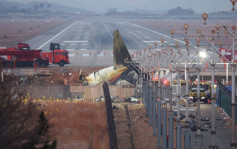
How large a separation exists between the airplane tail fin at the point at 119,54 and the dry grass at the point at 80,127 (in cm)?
2270

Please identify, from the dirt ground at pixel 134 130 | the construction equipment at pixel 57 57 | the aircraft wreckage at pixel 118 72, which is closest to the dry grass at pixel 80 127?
the dirt ground at pixel 134 130

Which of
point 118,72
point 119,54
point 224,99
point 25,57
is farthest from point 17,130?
point 25,57

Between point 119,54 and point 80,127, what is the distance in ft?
110

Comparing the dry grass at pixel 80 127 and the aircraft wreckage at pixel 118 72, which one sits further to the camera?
the aircraft wreckage at pixel 118 72

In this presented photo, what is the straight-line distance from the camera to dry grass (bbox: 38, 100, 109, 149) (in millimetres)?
22844

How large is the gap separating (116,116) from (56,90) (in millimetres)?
8785

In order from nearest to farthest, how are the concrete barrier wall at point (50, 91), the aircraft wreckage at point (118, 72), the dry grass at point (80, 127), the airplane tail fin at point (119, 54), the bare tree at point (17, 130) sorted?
the bare tree at point (17, 130) → the dry grass at point (80, 127) → the concrete barrier wall at point (50, 91) → the aircraft wreckage at point (118, 72) → the airplane tail fin at point (119, 54)

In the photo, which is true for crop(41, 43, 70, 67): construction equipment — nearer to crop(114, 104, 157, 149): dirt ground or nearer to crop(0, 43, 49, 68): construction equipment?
crop(0, 43, 49, 68): construction equipment

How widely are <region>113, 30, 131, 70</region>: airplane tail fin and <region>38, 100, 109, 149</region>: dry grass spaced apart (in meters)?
22.7

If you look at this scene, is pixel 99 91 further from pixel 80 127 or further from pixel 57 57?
pixel 57 57

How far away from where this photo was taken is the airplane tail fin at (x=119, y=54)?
189ft

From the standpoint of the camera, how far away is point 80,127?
25812mm

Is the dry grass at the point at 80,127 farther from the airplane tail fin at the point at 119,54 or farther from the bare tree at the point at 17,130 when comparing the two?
the airplane tail fin at the point at 119,54

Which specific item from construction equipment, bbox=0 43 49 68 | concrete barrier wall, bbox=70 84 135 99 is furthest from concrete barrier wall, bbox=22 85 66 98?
construction equipment, bbox=0 43 49 68
